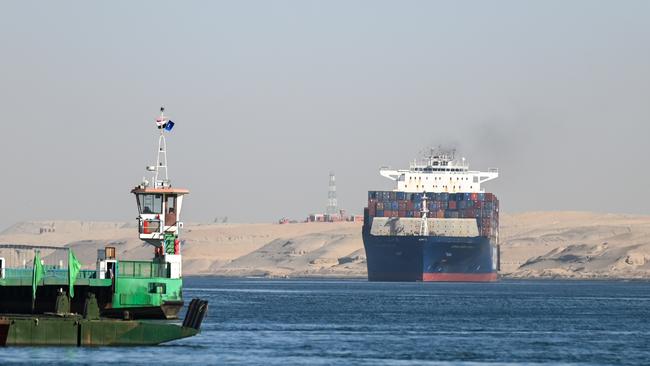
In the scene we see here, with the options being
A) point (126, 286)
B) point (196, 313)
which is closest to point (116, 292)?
point (126, 286)

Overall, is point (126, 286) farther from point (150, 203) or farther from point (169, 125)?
point (169, 125)

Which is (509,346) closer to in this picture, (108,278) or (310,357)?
(310,357)

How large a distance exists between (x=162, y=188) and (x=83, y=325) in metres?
11.6

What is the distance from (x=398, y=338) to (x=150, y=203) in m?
13.7

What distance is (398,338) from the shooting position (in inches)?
3231

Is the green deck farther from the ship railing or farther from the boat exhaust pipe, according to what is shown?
the boat exhaust pipe

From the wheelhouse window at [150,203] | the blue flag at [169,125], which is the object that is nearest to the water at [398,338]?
the wheelhouse window at [150,203]

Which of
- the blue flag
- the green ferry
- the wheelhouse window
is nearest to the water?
the green ferry

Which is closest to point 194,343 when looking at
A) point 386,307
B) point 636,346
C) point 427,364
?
point 427,364

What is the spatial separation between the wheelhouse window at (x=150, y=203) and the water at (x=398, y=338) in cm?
620

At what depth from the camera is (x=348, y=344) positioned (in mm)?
76938

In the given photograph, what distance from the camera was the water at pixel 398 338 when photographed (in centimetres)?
6675

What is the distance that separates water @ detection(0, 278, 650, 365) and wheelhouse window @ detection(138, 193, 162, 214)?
6.20 m

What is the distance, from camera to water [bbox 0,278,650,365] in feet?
219
